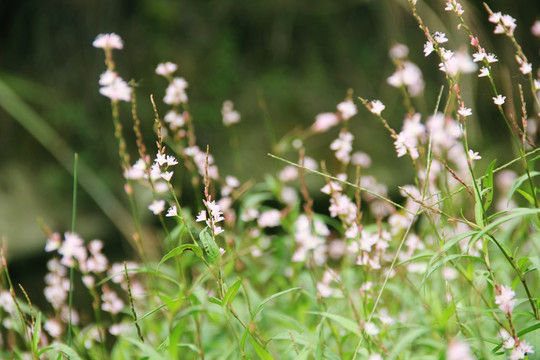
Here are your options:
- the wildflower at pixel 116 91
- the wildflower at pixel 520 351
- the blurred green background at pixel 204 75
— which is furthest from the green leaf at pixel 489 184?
the blurred green background at pixel 204 75

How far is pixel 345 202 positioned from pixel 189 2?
1.67 meters

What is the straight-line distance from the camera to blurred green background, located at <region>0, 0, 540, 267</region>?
213 centimetres

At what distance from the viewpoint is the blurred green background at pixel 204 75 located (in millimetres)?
2131

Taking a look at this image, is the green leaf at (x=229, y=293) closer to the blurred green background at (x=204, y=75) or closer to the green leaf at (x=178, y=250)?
the green leaf at (x=178, y=250)

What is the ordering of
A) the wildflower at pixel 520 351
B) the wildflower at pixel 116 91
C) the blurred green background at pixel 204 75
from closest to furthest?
the wildflower at pixel 520 351 → the wildflower at pixel 116 91 → the blurred green background at pixel 204 75

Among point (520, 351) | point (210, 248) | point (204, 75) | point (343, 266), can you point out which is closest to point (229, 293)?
point (210, 248)

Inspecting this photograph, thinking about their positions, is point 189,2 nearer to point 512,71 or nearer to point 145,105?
point 145,105

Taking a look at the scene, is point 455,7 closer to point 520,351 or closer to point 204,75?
point 520,351

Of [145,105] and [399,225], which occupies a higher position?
[145,105]

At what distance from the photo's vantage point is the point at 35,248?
2.13 metres

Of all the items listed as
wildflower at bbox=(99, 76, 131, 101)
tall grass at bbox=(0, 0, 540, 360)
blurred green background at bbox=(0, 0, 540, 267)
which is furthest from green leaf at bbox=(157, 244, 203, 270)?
blurred green background at bbox=(0, 0, 540, 267)

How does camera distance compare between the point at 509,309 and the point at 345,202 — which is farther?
the point at 345,202

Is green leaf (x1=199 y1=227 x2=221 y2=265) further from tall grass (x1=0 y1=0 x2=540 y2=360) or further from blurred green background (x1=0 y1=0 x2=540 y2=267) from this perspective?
blurred green background (x1=0 y1=0 x2=540 y2=267)

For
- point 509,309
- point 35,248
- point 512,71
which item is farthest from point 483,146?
point 35,248
